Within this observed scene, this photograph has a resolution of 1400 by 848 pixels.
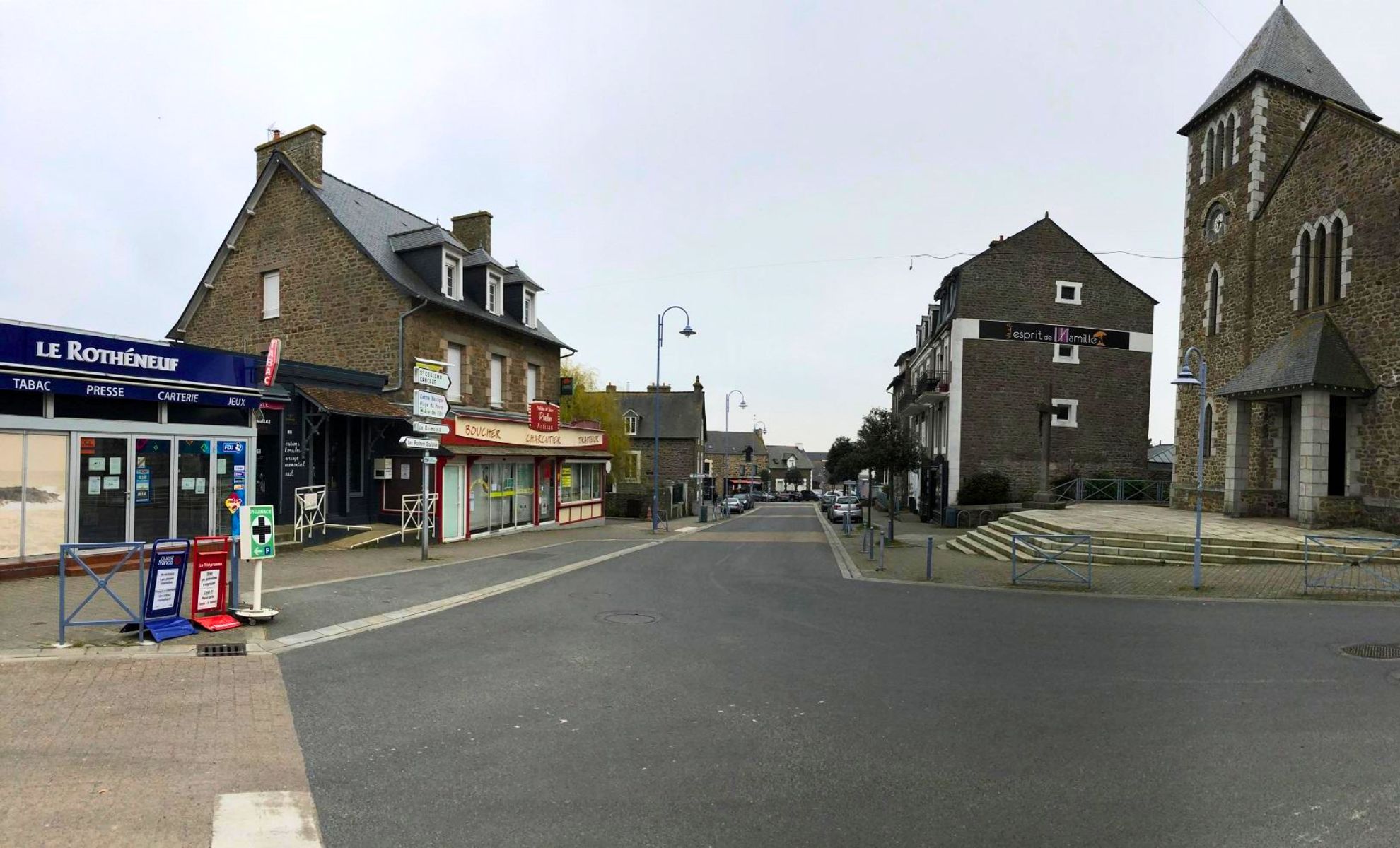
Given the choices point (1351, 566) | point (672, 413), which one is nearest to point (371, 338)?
point (1351, 566)

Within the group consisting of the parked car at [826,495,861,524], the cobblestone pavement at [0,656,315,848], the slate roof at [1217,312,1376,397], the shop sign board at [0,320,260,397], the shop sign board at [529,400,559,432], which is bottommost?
the parked car at [826,495,861,524]

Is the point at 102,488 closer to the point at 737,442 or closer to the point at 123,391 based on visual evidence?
the point at 123,391

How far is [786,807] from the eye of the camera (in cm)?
446

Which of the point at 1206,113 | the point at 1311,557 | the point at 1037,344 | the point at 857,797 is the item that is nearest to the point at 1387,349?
the point at 1311,557

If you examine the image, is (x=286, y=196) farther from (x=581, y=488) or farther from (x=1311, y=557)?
(x=1311, y=557)

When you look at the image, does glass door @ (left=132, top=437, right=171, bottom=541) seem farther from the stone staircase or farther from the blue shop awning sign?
the stone staircase

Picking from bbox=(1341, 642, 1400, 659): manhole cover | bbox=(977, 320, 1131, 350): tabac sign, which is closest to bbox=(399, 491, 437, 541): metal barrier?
bbox=(1341, 642, 1400, 659): manhole cover

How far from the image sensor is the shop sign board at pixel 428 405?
15.3 meters

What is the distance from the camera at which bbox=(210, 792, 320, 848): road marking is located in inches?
158

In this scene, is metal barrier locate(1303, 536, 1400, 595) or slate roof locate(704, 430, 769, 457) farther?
slate roof locate(704, 430, 769, 457)

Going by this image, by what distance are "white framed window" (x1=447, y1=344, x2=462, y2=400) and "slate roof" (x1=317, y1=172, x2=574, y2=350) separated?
3.88 ft

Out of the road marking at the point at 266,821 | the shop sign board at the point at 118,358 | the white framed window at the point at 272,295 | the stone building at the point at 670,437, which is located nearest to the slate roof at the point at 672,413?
the stone building at the point at 670,437

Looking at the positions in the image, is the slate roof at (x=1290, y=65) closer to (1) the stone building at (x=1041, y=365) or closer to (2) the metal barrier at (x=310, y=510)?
(1) the stone building at (x=1041, y=365)

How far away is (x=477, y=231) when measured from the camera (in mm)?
28453
